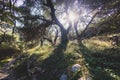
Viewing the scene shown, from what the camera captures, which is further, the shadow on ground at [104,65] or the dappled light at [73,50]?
the dappled light at [73,50]

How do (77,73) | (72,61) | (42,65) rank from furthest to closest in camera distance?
(42,65) → (72,61) → (77,73)

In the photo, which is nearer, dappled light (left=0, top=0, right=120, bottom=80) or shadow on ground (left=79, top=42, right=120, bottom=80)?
shadow on ground (left=79, top=42, right=120, bottom=80)

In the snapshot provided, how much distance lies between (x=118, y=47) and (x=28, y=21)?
10044mm

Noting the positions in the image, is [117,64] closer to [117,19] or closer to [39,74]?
[117,19]

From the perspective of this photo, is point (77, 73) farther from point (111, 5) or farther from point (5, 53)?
point (5, 53)

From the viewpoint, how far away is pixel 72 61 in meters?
10.7

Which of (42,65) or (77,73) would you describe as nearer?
(77,73)

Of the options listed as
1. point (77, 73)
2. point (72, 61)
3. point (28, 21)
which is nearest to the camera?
point (77, 73)

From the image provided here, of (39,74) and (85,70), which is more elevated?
(85,70)

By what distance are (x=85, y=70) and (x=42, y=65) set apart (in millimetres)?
4907

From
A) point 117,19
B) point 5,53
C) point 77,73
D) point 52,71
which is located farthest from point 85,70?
point 5,53

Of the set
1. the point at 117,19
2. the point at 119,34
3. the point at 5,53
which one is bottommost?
the point at 5,53

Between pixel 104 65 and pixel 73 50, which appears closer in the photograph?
pixel 104 65

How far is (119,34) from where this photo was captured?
548 inches
